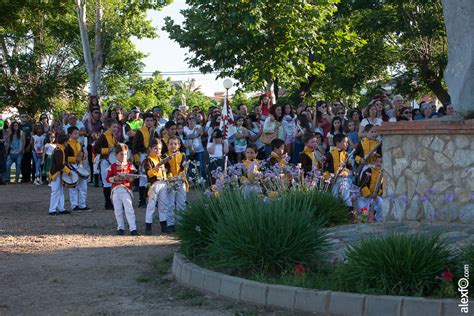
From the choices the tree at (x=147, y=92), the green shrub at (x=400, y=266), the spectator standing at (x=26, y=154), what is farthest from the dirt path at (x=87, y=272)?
the tree at (x=147, y=92)

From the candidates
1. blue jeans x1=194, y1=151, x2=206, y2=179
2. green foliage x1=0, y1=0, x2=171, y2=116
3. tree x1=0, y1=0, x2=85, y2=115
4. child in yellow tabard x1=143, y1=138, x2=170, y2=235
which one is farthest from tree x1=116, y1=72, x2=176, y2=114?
child in yellow tabard x1=143, y1=138, x2=170, y2=235

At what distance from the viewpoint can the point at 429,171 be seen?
9.34 metres

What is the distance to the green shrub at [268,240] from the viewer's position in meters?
7.72

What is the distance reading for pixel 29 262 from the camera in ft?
32.9

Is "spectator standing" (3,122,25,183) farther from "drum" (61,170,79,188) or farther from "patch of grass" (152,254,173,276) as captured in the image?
"patch of grass" (152,254,173,276)

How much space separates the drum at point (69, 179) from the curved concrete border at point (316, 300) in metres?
7.42

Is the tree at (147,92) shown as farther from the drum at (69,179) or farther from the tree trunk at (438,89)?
the drum at (69,179)

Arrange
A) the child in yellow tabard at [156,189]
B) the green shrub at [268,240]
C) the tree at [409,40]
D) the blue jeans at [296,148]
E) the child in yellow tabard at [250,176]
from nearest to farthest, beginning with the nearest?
1. the green shrub at [268,240]
2. the child in yellow tabard at [250,176]
3. the child in yellow tabard at [156,189]
4. the blue jeans at [296,148]
5. the tree at [409,40]

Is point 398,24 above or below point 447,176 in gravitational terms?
above

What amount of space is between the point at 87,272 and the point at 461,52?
5.05 metres

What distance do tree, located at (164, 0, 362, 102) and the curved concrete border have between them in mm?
11591

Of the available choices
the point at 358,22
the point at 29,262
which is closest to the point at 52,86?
the point at 358,22

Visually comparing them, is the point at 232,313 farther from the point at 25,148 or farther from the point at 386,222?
the point at 25,148

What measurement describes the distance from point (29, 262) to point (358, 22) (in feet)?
78.3
